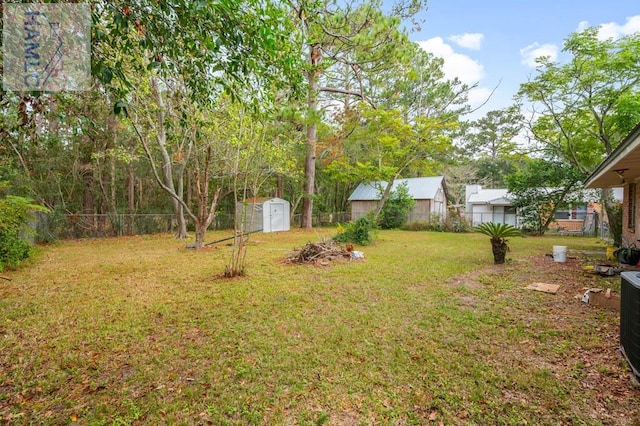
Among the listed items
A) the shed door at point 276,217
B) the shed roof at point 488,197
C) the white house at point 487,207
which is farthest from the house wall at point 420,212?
the shed door at point 276,217

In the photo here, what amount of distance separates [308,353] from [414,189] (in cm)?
1907

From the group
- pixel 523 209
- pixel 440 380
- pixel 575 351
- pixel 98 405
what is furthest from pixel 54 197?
pixel 523 209

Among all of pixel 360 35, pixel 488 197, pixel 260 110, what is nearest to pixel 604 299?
pixel 260 110

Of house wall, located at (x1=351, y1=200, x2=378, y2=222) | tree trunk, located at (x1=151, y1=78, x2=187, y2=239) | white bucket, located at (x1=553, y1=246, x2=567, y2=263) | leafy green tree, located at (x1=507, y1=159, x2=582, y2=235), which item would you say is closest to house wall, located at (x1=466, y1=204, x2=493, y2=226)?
leafy green tree, located at (x1=507, y1=159, x2=582, y2=235)

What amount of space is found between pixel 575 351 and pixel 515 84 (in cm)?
1286

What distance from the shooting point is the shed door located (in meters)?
17.0

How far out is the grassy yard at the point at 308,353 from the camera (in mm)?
2098

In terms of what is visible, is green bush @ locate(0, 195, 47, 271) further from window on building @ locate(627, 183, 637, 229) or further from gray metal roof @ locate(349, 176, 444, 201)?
gray metal roof @ locate(349, 176, 444, 201)

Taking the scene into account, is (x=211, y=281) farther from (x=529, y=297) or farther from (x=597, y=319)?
(x=597, y=319)

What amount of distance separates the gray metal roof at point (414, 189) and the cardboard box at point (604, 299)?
49.7 feet

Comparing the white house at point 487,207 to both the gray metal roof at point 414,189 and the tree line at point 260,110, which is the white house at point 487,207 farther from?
the tree line at point 260,110

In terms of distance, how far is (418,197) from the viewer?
19.6 metres

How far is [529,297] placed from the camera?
4.68 m

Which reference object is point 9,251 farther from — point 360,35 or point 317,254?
point 360,35
